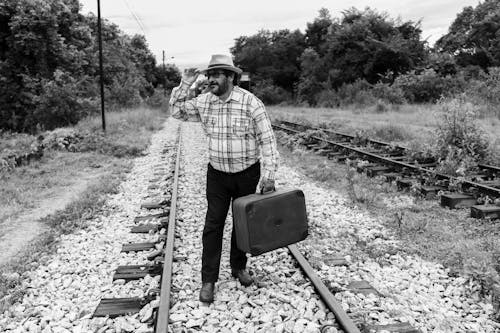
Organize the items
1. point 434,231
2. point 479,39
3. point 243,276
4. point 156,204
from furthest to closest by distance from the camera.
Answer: point 479,39 < point 156,204 < point 434,231 < point 243,276

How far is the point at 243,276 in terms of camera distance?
4.26 m

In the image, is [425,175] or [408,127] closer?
[425,175]

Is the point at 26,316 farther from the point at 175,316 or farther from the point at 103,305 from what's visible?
the point at 175,316

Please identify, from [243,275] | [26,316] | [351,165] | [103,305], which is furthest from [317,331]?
[351,165]

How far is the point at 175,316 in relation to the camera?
3680 millimetres

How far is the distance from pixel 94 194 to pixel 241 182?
483cm

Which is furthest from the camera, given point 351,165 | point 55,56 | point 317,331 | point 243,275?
point 55,56

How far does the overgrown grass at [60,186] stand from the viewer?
16.1 ft

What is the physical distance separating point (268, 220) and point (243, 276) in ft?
2.38

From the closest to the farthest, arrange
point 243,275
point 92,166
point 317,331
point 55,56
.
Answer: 1. point 317,331
2. point 243,275
3. point 92,166
4. point 55,56

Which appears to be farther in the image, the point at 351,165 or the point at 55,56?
the point at 55,56

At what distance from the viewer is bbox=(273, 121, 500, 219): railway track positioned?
668cm

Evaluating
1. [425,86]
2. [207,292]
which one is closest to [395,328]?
[207,292]

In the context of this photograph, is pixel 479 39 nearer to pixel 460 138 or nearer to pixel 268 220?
pixel 460 138
